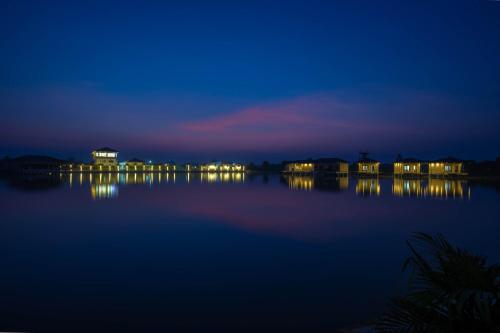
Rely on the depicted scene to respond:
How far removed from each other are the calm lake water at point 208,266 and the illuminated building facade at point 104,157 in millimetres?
43384

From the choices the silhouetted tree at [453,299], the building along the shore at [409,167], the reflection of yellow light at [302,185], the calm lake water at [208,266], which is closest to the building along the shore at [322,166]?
the building along the shore at [409,167]

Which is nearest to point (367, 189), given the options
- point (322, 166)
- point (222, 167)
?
point (322, 166)

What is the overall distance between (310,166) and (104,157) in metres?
28.4

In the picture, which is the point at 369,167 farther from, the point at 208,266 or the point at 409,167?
the point at 208,266

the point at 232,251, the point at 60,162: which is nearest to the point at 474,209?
the point at 232,251

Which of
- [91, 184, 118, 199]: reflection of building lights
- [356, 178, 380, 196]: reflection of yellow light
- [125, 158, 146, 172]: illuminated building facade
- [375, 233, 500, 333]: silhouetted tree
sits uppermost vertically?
[125, 158, 146, 172]: illuminated building facade

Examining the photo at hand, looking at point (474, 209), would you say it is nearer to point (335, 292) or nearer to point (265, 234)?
point (265, 234)

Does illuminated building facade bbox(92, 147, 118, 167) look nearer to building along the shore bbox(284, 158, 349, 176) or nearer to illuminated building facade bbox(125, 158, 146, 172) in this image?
illuminated building facade bbox(125, 158, 146, 172)

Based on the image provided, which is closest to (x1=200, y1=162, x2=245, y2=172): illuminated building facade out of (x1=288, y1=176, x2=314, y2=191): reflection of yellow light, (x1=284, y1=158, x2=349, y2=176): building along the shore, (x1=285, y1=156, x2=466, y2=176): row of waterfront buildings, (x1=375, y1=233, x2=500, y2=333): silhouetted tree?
(x1=284, y1=158, x2=349, y2=176): building along the shore

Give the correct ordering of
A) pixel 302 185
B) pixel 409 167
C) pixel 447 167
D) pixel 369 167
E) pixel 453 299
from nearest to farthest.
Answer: pixel 453 299, pixel 302 185, pixel 447 167, pixel 409 167, pixel 369 167

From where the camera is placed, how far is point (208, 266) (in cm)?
490

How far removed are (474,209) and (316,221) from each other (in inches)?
217

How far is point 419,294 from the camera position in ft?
4.15

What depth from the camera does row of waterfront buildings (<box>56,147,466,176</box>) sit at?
33281mm
